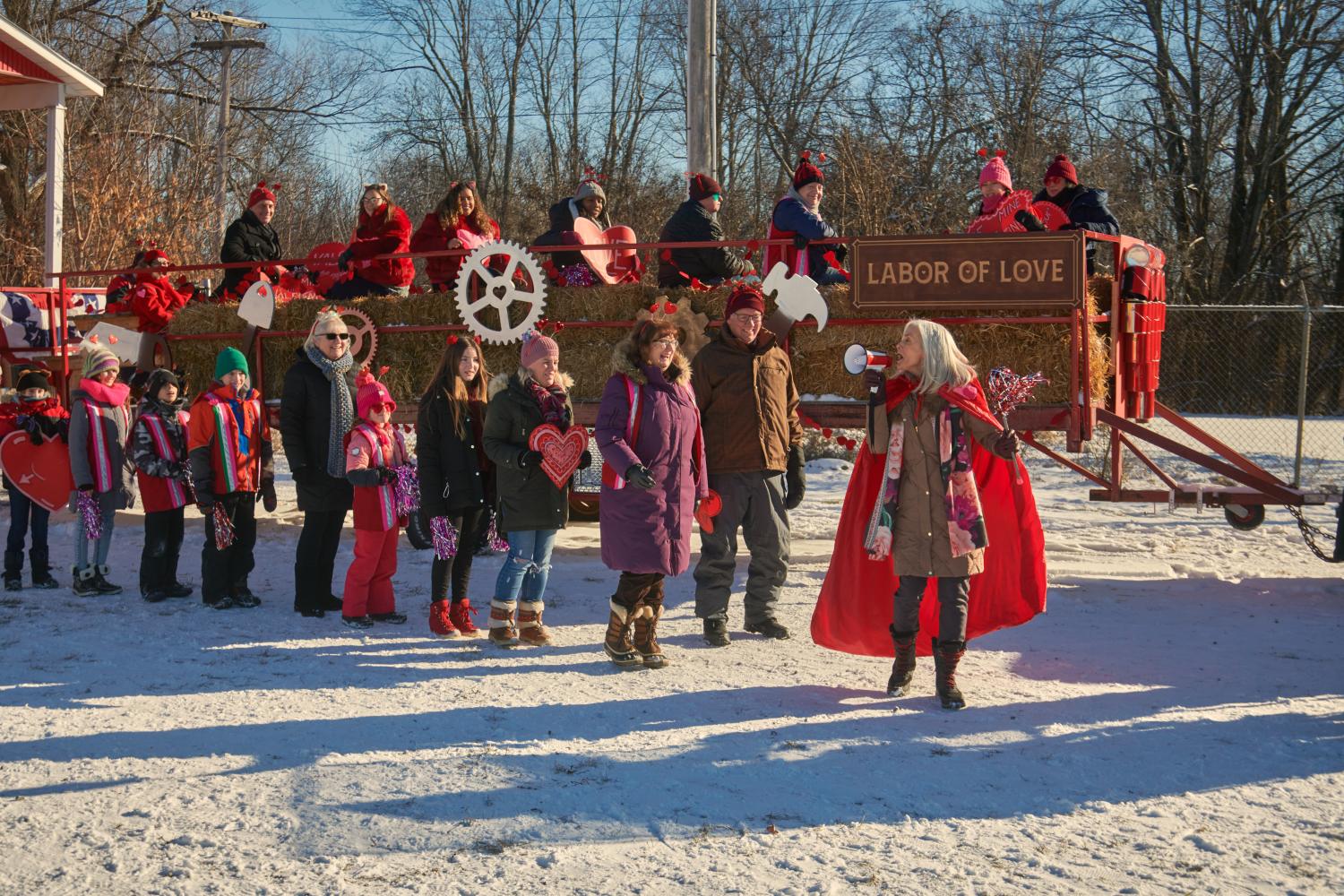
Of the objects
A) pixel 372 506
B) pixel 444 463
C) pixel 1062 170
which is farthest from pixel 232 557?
pixel 1062 170

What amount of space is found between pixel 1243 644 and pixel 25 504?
21.7 feet

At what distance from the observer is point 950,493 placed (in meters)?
4.96

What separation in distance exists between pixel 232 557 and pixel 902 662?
372 centimetres

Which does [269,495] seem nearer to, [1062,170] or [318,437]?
[318,437]

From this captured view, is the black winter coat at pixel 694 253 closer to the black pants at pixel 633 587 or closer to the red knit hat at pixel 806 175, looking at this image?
the red knit hat at pixel 806 175

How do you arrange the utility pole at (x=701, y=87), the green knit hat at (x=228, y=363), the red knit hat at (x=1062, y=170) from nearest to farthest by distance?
the green knit hat at (x=228, y=363) → the red knit hat at (x=1062, y=170) → the utility pole at (x=701, y=87)

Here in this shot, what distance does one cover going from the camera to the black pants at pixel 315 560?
6609mm

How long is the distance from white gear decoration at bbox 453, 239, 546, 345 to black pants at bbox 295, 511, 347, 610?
1.97m

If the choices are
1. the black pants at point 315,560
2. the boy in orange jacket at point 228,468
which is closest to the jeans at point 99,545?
the boy in orange jacket at point 228,468

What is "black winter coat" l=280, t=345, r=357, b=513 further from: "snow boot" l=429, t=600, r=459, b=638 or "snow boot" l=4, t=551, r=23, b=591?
"snow boot" l=4, t=551, r=23, b=591

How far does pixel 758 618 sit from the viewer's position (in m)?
6.23

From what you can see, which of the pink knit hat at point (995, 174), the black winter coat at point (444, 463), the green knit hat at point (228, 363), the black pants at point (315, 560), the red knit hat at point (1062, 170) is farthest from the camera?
the pink knit hat at point (995, 174)

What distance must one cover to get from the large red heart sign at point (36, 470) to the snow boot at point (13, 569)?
0.32 metres

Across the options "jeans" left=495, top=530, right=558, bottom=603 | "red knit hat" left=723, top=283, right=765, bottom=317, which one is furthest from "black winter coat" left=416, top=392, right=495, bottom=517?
"red knit hat" left=723, top=283, right=765, bottom=317
